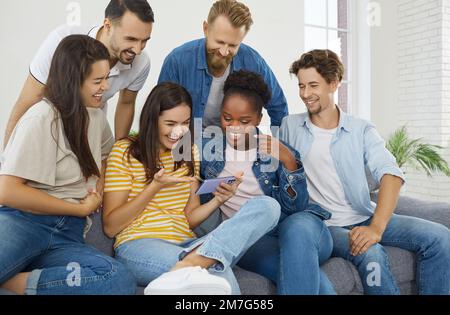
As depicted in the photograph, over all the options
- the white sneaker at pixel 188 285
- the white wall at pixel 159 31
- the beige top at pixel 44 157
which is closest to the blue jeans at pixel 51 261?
the beige top at pixel 44 157

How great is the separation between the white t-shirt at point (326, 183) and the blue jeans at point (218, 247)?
1.57 feet

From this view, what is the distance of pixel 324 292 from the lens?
1.76m

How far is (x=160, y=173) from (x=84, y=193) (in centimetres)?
30

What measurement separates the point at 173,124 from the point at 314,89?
701 millimetres

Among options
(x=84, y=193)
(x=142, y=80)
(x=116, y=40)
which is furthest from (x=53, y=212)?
(x=142, y=80)

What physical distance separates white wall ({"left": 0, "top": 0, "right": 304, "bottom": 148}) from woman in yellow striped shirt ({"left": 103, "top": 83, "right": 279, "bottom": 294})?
7.95ft

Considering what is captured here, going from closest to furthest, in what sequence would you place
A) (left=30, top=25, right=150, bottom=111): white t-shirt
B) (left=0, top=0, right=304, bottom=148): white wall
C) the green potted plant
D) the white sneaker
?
the white sneaker
(left=30, top=25, right=150, bottom=111): white t-shirt
(left=0, top=0, right=304, bottom=148): white wall
the green potted plant

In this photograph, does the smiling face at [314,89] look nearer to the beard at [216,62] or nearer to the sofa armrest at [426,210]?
the beard at [216,62]

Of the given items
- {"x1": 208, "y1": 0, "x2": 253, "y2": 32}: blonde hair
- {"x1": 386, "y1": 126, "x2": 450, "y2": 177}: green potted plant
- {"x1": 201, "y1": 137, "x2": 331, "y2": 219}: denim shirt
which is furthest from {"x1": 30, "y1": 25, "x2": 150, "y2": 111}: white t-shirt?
{"x1": 386, "y1": 126, "x2": 450, "y2": 177}: green potted plant

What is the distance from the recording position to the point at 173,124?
196 centimetres

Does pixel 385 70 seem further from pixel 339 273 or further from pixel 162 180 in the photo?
pixel 162 180

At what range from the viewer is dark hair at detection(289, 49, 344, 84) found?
2240 mm

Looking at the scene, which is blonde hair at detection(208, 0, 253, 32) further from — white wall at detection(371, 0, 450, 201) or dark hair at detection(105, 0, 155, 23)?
white wall at detection(371, 0, 450, 201)
